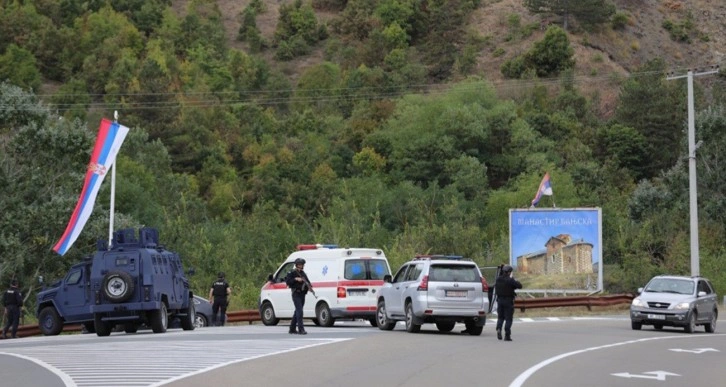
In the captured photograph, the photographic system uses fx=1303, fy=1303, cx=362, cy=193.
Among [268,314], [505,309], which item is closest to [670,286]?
[505,309]

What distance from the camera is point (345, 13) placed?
160 meters

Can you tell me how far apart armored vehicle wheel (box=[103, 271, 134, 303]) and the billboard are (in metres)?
20.2

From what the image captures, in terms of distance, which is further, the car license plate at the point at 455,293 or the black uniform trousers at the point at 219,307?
the black uniform trousers at the point at 219,307

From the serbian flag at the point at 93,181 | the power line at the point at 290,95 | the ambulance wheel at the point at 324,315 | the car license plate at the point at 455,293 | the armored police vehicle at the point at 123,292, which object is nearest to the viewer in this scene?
the car license plate at the point at 455,293

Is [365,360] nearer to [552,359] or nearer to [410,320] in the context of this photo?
[552,359]

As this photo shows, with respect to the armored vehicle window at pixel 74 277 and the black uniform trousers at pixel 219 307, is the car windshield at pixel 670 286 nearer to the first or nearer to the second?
the black uniform trousers at pixel 219 307

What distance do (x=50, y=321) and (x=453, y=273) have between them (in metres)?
12.1

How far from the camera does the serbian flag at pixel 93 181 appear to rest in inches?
1688

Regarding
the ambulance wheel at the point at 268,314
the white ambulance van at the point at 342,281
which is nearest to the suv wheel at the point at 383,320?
the white ambulance van at the point at 342,281

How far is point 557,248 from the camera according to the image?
161 feet

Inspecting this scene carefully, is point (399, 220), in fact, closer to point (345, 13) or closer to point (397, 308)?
point (397, 308)

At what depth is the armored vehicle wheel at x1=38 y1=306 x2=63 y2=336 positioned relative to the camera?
118 feet

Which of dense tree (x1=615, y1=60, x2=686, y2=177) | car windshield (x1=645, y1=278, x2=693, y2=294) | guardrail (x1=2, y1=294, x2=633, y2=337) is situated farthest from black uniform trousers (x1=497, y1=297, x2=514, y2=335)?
dense tree (x1=615, y1=60, x2=686, y2=177)

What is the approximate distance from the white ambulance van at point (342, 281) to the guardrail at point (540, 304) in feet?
25.0
